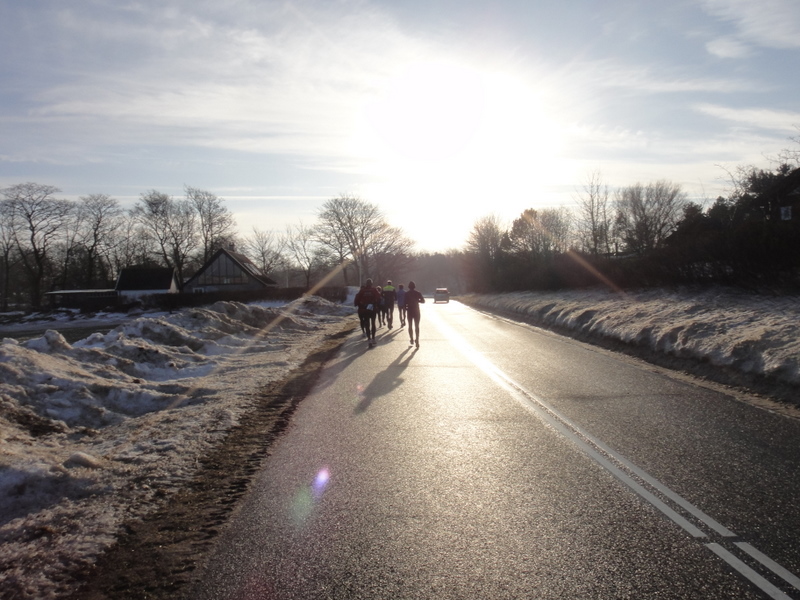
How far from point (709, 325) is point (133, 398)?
37.1 ft

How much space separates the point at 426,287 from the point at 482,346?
429 feet

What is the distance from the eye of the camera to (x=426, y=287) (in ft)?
484

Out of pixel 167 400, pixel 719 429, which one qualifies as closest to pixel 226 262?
pixel 167 400

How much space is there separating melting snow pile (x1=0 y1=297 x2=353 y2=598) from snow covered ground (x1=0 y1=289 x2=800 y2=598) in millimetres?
16

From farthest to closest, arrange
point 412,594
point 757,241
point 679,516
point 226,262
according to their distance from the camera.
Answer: point 226,262 < point 757,241 < point 679,516 < point 412,594

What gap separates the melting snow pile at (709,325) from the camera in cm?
984

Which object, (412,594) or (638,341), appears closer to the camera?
(412,594)

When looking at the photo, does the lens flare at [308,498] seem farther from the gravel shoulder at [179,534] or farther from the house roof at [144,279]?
the house roof at [144,279]

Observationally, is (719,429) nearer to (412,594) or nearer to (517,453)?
(517,453)

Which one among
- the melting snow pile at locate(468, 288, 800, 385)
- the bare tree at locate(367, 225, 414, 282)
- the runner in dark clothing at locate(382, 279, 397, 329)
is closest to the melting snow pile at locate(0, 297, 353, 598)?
the melting snow pile at locate(468, 288, 800, 385)

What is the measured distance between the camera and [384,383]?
10797 mm

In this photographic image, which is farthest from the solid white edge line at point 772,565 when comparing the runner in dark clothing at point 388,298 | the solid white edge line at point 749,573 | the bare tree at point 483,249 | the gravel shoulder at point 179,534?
the bare tree at point 483,249

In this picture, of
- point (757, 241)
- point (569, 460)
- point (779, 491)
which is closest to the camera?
point (779, 491)

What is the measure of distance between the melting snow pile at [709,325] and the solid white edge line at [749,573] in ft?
19.5
